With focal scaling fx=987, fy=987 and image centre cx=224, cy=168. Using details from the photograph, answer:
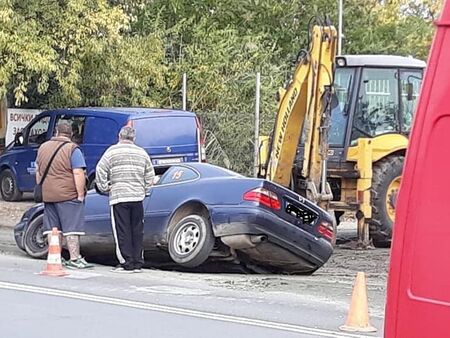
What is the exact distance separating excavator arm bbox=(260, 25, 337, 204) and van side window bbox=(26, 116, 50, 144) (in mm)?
6288

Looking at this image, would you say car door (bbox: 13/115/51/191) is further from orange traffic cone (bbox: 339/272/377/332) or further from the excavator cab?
orange traffic cone (bbox: 339/272/377/332)

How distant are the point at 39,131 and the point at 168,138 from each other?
3437 mm

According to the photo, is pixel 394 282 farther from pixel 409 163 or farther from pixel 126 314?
pixel 126 314

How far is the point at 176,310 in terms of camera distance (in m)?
9.25

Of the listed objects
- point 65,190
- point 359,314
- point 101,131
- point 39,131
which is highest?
point 101,131

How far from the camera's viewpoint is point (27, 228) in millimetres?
13000

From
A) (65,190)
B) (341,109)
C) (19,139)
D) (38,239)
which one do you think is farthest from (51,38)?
(65,190)

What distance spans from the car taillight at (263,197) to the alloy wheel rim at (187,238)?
735mm

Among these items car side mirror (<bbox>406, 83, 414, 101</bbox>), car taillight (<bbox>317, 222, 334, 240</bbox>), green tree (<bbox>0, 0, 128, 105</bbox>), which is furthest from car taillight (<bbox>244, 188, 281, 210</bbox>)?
green tree (<bbox>0, 0, 128, 105</bbox>)

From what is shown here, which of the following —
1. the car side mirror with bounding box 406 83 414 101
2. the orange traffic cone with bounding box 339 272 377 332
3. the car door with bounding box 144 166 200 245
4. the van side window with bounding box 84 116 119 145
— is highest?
the car side mirror with bounding box 406 83 414 101

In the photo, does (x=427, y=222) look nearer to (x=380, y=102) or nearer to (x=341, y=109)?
(x=341, y=109)

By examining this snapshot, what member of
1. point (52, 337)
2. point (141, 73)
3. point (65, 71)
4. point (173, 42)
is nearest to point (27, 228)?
point (52, 337)

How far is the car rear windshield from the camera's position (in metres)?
18.2

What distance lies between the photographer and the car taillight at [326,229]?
1206 cm
